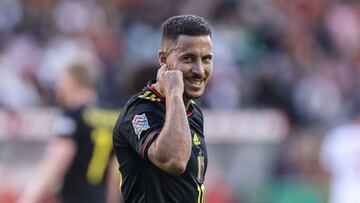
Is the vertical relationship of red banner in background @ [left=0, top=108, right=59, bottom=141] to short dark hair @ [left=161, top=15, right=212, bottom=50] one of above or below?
below

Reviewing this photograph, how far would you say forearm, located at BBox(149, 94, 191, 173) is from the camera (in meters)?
4.43

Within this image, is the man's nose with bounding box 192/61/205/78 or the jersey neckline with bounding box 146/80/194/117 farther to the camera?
the jersey neckline with bounding box 146/80/194/117

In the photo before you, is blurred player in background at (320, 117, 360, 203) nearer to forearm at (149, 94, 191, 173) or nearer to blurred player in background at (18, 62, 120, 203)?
blurred player in background at (18, 62, 120, 203)

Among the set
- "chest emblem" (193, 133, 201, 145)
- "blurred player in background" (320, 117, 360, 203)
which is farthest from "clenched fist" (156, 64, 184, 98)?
"blurred player in background" (320, 117, 360, 203)

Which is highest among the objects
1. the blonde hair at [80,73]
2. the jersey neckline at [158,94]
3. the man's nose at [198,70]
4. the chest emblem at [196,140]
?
the blonde hair at [80,73]

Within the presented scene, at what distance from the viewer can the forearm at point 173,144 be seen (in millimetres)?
4426

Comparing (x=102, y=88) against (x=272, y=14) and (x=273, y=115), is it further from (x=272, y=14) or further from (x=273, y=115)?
(x=272, y=14)

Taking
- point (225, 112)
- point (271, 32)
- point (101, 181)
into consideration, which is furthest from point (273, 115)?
point (101, 181)

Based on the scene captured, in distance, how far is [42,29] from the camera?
17484 mm

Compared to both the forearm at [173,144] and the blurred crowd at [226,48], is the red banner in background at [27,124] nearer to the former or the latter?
the blurred crowd at [226,48]

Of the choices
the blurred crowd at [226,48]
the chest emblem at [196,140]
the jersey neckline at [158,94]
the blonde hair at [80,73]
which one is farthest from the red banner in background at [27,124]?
the chest emblem at [196,140]

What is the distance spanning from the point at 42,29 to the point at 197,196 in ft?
42.8

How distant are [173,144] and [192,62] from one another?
45 centimetres

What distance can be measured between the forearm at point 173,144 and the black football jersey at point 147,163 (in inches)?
3.4
